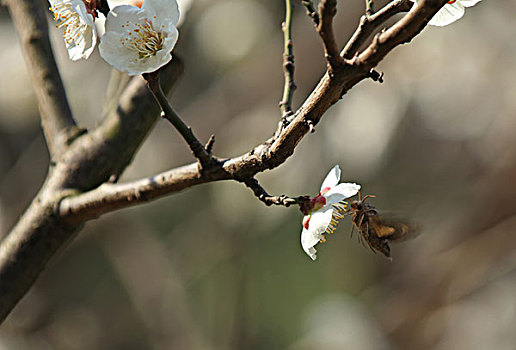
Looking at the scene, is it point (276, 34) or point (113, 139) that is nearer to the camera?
point (113, 139)

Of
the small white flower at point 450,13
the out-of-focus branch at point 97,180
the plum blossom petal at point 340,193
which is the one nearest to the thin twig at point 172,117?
the out-of-focus branch at point 97,180

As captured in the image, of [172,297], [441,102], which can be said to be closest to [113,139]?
[172,297]

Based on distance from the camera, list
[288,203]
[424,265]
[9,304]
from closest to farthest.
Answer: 1. [288,203]
2. [9,304]
3. [424,265]

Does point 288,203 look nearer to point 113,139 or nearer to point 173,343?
point 113,139

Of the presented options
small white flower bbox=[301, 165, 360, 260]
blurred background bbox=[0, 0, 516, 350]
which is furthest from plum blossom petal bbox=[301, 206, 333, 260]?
blurred background bbox=[0, 0, 516, 350]

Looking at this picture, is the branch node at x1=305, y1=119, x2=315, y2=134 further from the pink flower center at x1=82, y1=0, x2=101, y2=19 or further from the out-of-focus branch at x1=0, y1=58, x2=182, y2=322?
the out-of-focus branch at x1=0, y1=58, x2=182, y2=322

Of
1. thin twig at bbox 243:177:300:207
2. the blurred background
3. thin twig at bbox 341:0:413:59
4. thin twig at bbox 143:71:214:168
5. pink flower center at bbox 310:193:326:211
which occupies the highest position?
thin twig at bbox 341:0:413:59

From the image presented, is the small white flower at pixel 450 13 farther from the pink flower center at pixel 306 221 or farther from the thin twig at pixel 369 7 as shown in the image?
the pink flower center at pixel 306 221
